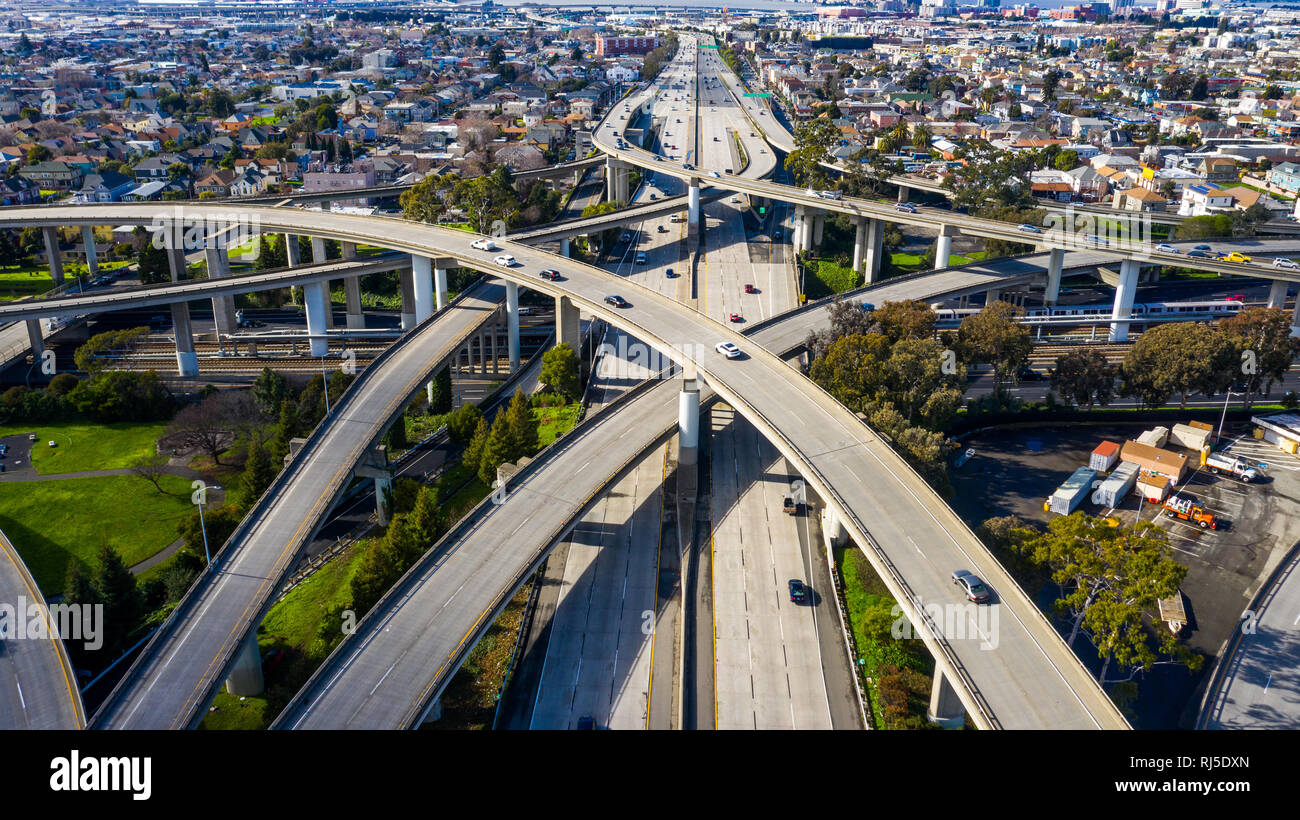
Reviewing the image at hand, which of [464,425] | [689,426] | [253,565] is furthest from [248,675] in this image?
[689,426]

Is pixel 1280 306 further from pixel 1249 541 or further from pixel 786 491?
pixel 786 491

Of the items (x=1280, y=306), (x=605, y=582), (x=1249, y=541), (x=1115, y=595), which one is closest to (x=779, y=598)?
(x=605, y=582)

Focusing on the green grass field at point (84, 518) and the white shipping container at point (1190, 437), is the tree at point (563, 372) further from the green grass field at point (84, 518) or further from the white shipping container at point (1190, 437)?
the white shipping container at point (1190, 437)

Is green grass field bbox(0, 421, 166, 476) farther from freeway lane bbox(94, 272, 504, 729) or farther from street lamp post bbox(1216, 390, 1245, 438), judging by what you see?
street lamp post bbox(1216, 390, 1245, 438)

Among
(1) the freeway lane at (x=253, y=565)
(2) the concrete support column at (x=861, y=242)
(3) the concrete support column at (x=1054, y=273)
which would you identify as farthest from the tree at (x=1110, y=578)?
(2) the concrete support column at (x=861, y=242)

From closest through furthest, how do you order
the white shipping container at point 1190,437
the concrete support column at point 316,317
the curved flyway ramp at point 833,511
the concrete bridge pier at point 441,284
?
the curved flyway ramp at point 833,511
the white shipping container at point 1190,437
the concrete support column at point 316,317
the concrete bridge pier at point 441,284

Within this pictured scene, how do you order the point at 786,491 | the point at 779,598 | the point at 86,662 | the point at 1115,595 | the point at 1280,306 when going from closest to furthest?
the point at 1115,595, the point at 86,662, the point at 779,598, the point at 786,491, the point at 1280,306
